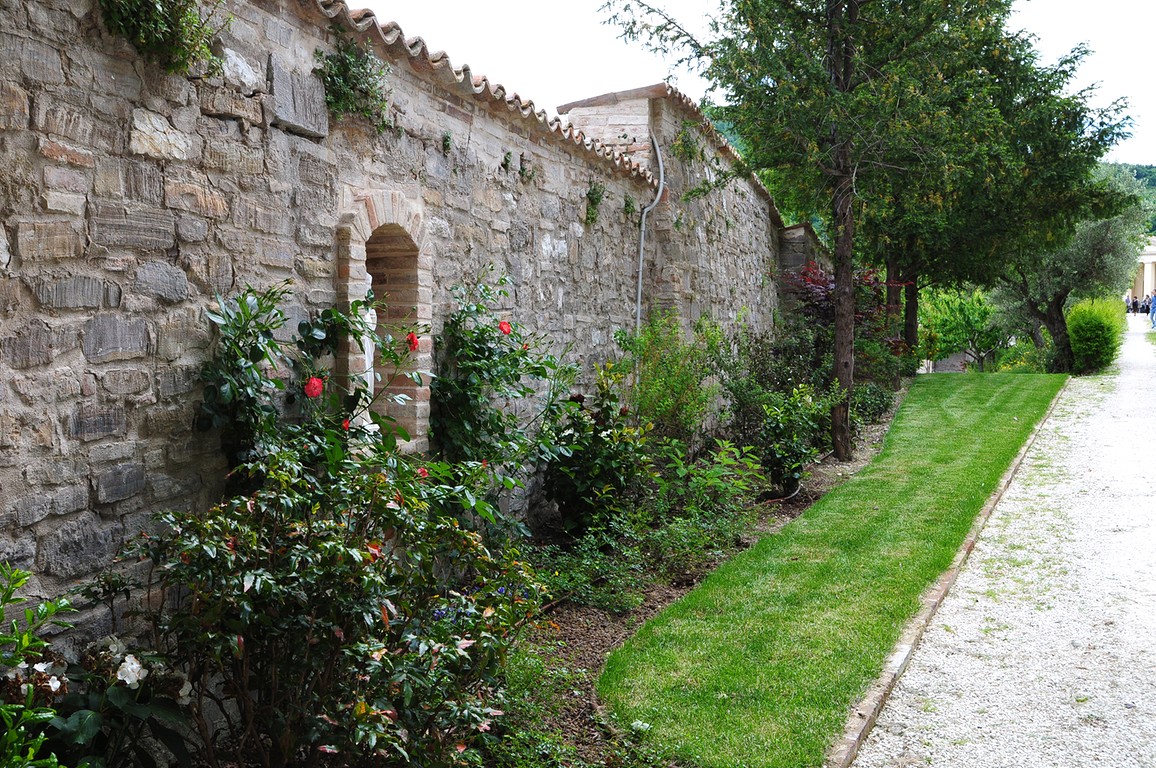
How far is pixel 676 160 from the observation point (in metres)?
9.39

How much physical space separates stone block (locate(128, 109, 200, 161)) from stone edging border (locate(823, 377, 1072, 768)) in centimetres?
358

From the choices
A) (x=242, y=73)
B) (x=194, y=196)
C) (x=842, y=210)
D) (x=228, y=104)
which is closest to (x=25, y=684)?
(x=194, y=196)

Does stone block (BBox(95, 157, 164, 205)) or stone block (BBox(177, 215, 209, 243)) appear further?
stone block (BBox(177, 215, 209, 243))

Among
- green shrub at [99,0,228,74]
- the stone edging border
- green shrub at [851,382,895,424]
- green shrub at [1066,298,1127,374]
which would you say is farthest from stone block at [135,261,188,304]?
green shrub at [1066,298,1127,374]

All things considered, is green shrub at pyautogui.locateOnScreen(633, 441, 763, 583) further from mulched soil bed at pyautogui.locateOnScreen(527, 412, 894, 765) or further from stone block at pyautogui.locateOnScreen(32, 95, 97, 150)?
stone block at pyautogui.locateOnScreen(32, 95, 97, 150)

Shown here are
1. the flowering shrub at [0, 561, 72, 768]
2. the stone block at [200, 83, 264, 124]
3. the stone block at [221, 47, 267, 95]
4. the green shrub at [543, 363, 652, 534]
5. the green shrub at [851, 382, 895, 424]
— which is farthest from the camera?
the green shrub at [851, 382, 895, 424]

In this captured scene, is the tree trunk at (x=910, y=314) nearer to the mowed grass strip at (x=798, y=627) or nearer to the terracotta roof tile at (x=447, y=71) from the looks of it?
the mowed grass strip at (x=798, y=627)

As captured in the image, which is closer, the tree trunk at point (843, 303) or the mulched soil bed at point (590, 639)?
the mulched soil bed at point (590, 639)

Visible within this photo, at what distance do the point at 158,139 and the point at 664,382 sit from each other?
196 inches

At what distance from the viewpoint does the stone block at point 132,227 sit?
318 cm

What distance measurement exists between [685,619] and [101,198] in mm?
3773

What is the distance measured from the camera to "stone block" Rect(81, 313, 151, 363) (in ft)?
10.4

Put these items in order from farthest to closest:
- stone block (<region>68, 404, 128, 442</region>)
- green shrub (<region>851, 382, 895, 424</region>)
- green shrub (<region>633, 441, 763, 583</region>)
A: green shrub (<region>851, 382, 895, 424</region>)
green shrub (<region>633, 441, 763, 583</region>)
stone block (<region>68, 404, 128, 442</region>)

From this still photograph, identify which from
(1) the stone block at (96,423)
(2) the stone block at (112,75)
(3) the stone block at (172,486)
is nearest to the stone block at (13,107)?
(2) the stone block at (112,75)
